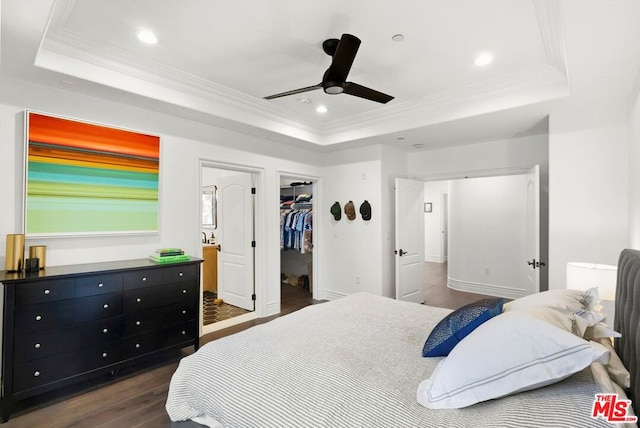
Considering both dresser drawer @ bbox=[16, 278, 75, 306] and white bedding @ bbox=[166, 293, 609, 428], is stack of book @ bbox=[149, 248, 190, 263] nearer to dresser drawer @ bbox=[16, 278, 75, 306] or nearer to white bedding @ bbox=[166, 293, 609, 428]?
dresser drawer @ bbox=[16, 278, 75, 306]

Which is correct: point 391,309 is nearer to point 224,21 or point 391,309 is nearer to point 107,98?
point 224,21

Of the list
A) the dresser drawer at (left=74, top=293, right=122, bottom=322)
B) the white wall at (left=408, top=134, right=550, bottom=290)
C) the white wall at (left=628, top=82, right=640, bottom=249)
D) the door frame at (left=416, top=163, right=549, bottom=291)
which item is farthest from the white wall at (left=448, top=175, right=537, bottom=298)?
the dresser drawer at (left=74, top=293, right=122, bottom=322)

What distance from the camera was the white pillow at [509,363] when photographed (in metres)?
1.04

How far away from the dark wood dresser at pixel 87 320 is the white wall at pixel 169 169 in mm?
242

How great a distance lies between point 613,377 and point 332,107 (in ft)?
11.3

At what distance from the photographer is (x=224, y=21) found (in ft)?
7.29

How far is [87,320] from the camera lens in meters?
2.49

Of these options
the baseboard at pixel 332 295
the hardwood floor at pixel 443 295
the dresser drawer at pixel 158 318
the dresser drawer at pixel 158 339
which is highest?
the dresser drawer at pixel 158 318

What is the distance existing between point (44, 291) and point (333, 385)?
7.47 ft

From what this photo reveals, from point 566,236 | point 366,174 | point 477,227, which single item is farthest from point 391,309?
point 477,227

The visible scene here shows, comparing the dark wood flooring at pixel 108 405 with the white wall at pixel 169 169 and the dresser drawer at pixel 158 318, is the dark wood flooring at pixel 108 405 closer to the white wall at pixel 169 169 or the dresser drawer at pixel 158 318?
the dresser drawer at pixel 158 318

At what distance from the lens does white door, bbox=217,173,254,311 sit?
4562 millimetres

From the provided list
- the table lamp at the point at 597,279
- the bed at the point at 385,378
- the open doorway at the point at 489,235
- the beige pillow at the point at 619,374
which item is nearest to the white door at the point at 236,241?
the bed at the point at 385,378

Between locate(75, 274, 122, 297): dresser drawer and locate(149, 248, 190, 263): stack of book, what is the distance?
419 millimetres
